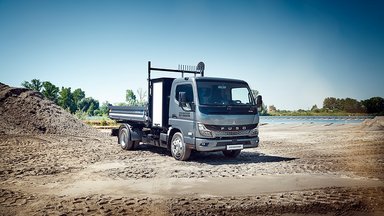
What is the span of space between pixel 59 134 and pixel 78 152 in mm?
7429

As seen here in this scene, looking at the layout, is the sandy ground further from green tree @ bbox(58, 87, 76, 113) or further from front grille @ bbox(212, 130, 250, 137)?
green tree @ bbox(58, 87, 76, 113)

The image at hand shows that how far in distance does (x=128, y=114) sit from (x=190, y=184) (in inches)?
251

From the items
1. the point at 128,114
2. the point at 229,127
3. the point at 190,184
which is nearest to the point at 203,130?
the point at 229,127

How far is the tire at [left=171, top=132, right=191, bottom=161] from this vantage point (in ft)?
31.9

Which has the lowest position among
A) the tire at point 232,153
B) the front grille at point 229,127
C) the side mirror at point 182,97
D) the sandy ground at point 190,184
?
the sandy ground at point 190,184

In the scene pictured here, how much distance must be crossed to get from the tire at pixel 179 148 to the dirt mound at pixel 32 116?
1125 cm

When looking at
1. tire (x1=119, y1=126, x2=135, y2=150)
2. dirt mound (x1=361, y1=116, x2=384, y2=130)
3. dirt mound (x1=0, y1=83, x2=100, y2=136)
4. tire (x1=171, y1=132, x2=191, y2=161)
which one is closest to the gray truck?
tire (x1=171, y1=132, x2=191, y2=161)

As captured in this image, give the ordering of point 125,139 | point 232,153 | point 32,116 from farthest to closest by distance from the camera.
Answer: point 32,116 < point 125,139 < point 232,153

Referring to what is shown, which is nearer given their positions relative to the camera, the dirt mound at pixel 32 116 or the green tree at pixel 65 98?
the dirt mound at pixel 32 116

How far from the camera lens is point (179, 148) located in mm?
10000

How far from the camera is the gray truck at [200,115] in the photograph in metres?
9.27

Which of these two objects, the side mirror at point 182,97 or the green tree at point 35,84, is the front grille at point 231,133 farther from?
the green tree at point 35,84

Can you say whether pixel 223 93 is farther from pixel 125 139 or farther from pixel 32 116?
pixel 32 116

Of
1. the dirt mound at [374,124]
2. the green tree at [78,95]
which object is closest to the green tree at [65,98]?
A: the green tree at [78,95]
